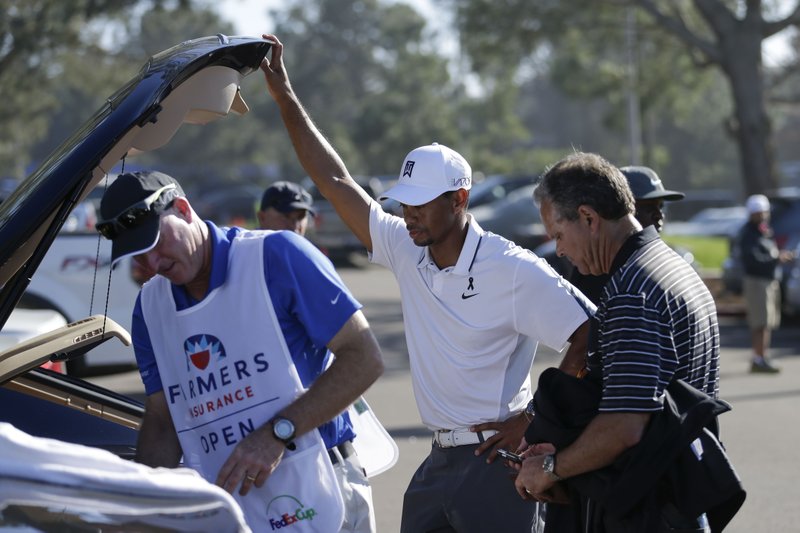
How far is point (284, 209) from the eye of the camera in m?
6.69

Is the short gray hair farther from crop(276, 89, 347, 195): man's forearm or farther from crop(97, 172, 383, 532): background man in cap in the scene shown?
crop(276, 89, 347, 195): man's forearm

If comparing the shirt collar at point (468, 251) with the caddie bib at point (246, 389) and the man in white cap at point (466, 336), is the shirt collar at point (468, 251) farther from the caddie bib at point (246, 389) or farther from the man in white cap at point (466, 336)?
the caddie bib at point (246, 389)

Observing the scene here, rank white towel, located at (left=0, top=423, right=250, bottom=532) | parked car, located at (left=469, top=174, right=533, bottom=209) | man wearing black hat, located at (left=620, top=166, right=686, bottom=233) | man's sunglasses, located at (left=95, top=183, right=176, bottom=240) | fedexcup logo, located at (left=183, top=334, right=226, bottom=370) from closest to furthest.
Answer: white towel, located at (left=0, top=423, right=250, bottom=532), man's sunglasses, located at (left=95, top=183, right=176, bottom=240), fedexcup logo, located at (left=183, top=334, right=226, bottom=370), man wearing black hat, located at (left=620, top=166, right=686, bottom=233), parked car, located at (left=469, top=174, right=533, bottom=209)

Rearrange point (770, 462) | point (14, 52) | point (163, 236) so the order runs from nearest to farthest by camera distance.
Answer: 1. point (163, 236)
2. point (770, 462)
3. point (14, 52)

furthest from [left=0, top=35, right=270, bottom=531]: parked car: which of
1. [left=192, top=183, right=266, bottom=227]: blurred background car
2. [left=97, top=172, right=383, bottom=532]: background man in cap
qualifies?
[left=192, top=183, right=266, bottom=227]: blurred background car

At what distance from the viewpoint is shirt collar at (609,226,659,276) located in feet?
10.4

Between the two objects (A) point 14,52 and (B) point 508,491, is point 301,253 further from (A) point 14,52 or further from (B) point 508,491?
(A) point 14,52

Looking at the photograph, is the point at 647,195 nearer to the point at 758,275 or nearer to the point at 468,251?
the point at 468,251

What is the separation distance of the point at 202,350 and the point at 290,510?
1.62 feet

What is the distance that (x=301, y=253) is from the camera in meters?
3.15

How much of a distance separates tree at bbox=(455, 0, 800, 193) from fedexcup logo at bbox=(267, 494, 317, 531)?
19.2 m

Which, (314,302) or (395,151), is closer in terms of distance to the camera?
(314,302)

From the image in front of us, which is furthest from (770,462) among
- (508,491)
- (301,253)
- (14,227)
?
(14,227)

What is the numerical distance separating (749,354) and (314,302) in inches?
446
